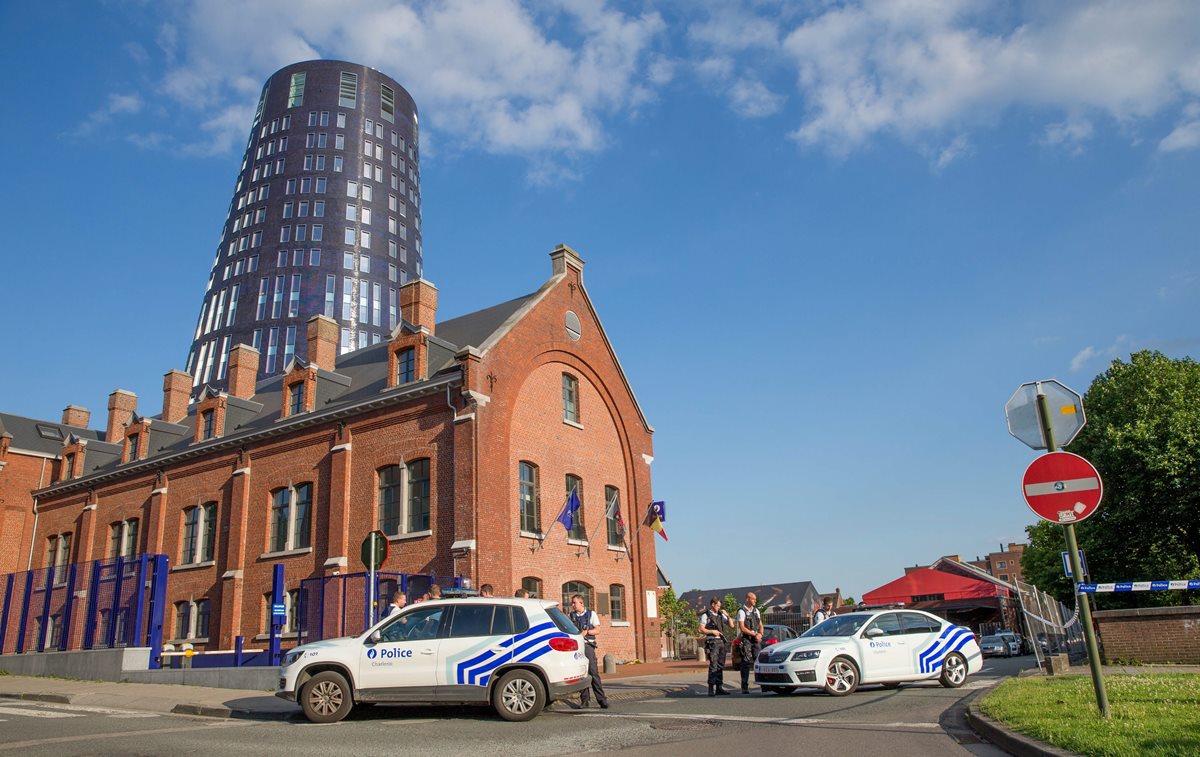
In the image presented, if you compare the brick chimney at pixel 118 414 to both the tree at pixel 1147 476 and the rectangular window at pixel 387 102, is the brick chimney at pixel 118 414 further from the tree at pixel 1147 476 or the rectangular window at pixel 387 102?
the rectangular window at pixel 387 102

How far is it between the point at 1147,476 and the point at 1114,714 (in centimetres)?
2968

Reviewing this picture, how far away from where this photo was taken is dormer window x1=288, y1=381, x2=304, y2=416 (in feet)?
91.8

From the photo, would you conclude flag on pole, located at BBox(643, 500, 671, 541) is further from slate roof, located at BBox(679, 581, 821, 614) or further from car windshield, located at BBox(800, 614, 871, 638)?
slate roof, located at BBox(679, 581, 821, 614)

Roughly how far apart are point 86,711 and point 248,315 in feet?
243

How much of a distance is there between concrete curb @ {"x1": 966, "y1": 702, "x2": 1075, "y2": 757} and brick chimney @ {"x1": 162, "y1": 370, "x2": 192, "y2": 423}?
36265mm

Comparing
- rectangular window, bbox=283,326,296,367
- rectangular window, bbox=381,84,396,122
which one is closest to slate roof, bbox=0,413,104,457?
rectangular window, bbox=283,326,296,367

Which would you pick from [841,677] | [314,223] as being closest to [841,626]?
[841,677]

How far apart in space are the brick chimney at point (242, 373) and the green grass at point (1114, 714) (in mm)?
29548

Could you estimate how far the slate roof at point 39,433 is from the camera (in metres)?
37.6

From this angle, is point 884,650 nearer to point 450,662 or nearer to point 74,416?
point 450,662

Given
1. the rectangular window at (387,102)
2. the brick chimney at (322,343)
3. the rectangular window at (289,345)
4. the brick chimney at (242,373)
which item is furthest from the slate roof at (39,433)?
Result: the rectangular window at (387,102)

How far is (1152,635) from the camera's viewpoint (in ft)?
50.8

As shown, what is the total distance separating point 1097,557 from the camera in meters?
34.6

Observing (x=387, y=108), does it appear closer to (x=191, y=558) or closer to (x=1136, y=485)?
(x=191, y=558)
